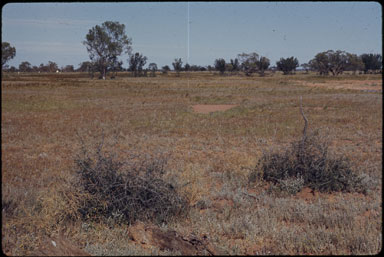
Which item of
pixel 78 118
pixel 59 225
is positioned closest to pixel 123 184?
pixel 59 225

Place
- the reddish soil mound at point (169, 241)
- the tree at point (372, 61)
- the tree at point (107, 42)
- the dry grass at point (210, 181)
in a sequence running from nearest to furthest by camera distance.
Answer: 1. the reddish soil mound at point (169, 241)
2. the dry grass at point (210, 181)
3. the tree at point (107, 42)
4. the tree at point (372, 61)

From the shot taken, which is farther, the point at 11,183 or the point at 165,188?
the point at 11,183

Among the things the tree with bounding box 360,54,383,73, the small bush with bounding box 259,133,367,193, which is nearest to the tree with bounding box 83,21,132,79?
the small bush with bounding box 259,133,367,193

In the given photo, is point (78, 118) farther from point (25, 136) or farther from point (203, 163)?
point (203, 163)

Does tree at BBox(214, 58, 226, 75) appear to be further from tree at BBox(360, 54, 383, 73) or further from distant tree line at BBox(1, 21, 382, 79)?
tree at BBox(360, 54, 383, 73)

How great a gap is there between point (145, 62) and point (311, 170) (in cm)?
1040

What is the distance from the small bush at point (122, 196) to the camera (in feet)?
14.0

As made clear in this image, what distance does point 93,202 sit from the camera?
14.2 feet

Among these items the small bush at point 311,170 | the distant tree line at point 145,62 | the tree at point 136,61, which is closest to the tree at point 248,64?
the distant tree line at point 145,62

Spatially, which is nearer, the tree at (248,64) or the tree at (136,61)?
the tree at (136,61)

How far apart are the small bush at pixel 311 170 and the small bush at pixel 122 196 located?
232 centimetres

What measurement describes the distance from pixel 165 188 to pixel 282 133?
8.03m

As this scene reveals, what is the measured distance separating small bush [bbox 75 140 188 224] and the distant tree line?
3983mm

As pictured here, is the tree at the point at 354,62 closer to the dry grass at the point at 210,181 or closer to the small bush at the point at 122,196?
the dry grass at the point at 210,181
